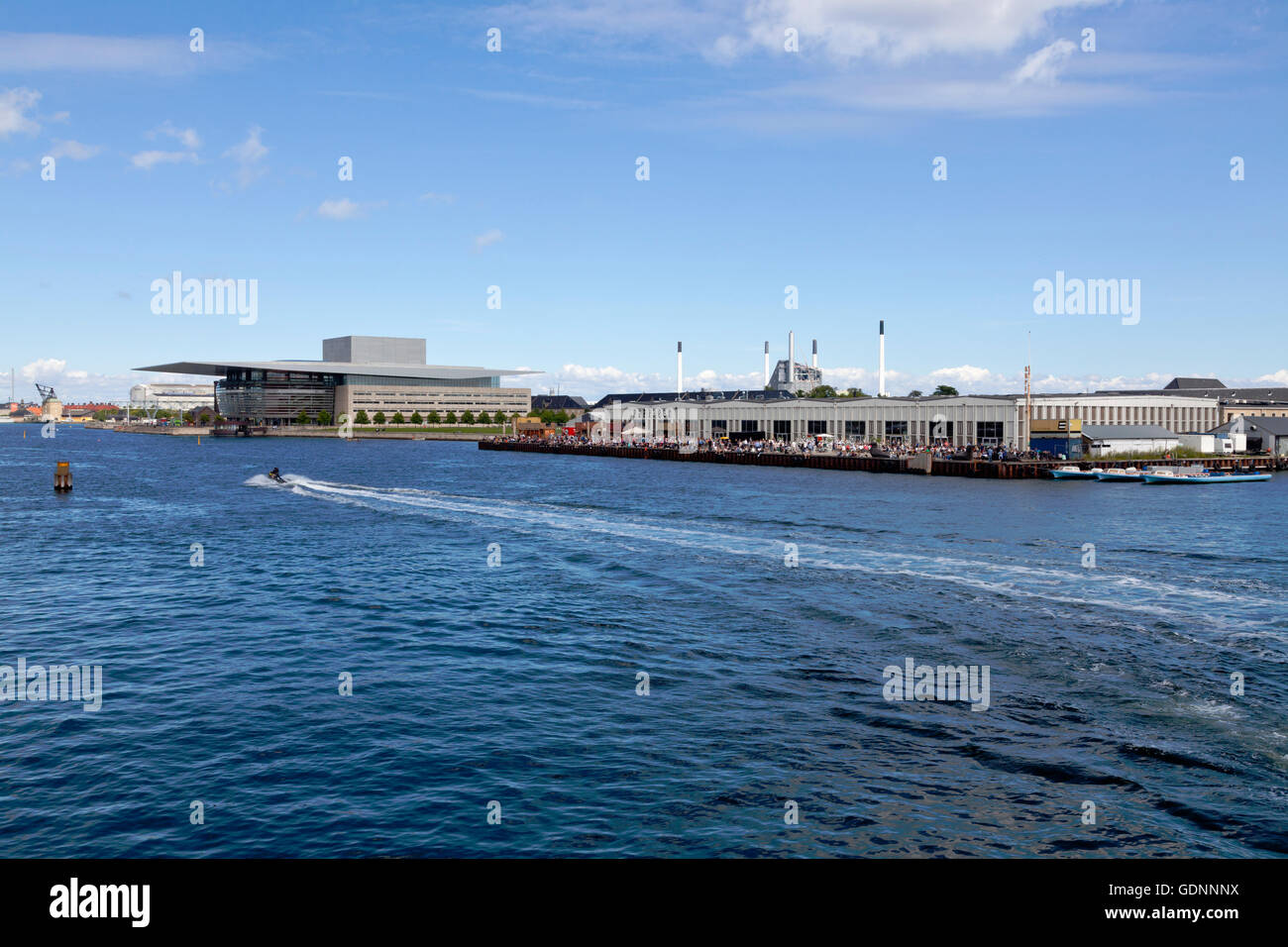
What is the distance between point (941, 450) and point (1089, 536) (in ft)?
225

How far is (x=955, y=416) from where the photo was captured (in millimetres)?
129250

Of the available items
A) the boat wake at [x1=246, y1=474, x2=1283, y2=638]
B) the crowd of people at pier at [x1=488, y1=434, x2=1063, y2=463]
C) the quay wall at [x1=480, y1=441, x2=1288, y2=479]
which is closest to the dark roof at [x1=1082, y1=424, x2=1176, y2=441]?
the quay wall at [x1=480, y1=441, x2=1288, y2=479]

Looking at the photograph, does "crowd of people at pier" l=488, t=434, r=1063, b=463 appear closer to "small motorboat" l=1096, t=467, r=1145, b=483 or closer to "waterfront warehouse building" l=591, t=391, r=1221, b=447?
"waterfront warehouse building" l=591, t=391, r=1221, b=447

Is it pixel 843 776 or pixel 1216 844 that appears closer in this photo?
pixel 1216 844

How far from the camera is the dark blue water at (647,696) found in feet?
50.3

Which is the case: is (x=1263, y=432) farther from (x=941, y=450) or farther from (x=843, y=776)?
(x=843, y=776)

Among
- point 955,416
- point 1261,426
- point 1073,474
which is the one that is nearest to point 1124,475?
point 1073,474

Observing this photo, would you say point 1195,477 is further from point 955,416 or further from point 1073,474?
point 955,416

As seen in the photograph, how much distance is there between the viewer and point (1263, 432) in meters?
133

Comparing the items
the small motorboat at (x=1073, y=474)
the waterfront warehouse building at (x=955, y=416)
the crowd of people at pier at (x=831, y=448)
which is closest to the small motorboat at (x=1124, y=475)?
the small motorboat at (x=1073, y=474)
